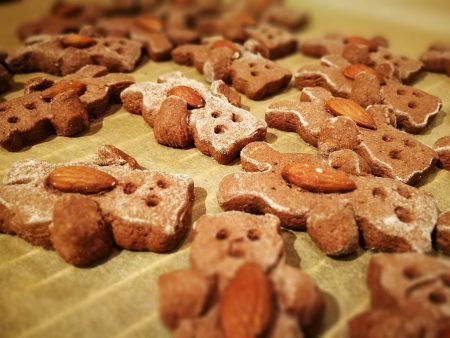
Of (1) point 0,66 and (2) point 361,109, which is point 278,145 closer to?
(2) point 361,109

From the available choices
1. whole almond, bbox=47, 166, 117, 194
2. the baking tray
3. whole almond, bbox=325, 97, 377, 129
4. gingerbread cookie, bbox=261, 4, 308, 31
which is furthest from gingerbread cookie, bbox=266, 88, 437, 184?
gingerbread cookie, bbox=261, 4, 308, 31

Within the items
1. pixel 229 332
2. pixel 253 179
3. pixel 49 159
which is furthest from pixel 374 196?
pixel 49 159

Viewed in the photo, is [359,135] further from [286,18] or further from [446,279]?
[286,18]

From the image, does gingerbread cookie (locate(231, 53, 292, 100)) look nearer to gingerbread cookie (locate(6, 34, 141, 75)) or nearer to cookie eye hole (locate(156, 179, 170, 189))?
gingerbread cookie (locate(6, 34, 141, 75))

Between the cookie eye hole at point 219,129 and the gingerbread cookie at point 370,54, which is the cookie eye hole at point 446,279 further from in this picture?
the gingerbread cookie at point 370,54

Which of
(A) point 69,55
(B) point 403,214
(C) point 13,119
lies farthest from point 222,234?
(A) point 69,55

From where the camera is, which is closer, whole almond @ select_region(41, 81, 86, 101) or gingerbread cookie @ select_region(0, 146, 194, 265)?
gingerbread cookie @ select_region(0, 146, 194, 265)

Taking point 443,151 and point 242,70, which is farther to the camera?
point 242,70
